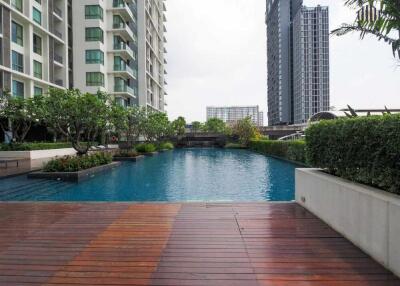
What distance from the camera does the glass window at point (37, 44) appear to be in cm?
3691

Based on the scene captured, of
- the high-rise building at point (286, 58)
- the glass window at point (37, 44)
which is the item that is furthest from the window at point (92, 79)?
the high-rise building at point (286, 58)

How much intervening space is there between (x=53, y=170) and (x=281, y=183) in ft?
29.8

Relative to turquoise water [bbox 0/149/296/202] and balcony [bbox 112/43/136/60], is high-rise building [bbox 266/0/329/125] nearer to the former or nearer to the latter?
balcony [bbox 112/43/136/60]

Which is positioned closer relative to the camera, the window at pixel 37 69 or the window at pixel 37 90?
the window at pixel 37 90

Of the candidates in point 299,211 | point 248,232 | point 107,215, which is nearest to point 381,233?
point 248,232

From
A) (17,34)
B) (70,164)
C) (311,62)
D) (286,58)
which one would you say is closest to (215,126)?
(17,34)

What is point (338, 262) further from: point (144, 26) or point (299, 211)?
point (144, 26)

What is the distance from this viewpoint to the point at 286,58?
127 metres

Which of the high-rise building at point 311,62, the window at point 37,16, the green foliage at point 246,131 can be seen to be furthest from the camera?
the high-rise building at point 311,62

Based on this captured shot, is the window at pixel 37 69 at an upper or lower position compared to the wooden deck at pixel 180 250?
upper

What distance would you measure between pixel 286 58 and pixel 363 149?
422 feet

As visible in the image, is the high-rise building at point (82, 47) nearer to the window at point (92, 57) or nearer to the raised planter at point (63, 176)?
the window at point (92, 57)

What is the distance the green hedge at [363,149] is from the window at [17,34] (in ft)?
111

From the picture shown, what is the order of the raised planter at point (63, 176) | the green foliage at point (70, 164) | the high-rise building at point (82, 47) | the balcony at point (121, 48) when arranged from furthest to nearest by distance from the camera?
the balcony at point (121, 48)
the high-rise building at point (82, 47)
the green foliage at point (70, 164)
the raised planter at point (63, 176)
